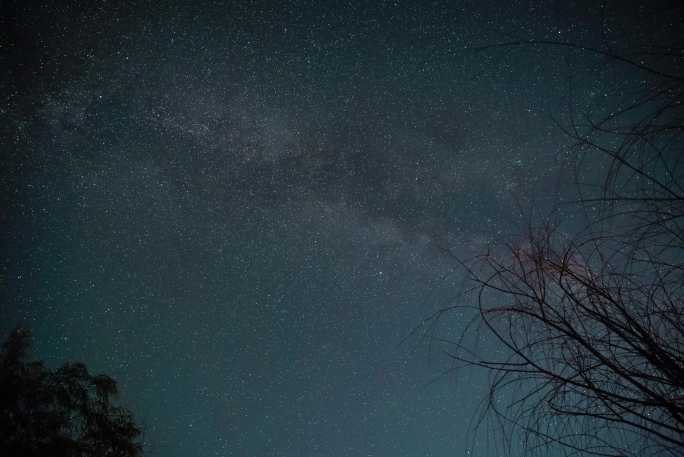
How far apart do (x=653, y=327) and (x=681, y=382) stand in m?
0.30

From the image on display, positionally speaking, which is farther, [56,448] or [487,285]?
[56,448]

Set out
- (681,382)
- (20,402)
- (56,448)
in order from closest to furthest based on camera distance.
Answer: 1. (681,382)
2. (56,448)
3. (20,402)

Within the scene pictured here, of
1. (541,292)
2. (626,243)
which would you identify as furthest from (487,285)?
(626,243)

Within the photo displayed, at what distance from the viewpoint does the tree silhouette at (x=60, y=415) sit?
5492 millimetres

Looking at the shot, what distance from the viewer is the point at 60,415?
6.07m

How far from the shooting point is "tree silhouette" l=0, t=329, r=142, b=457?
549cm

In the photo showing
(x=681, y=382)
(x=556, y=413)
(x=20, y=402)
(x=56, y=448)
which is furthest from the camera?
(x=20, y=402)

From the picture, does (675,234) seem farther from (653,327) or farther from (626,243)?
(653,327)

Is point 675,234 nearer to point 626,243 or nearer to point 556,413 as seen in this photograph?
point 626,243

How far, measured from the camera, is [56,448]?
5.45 metres

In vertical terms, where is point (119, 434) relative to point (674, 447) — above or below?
above

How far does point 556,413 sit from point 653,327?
0.37 meters

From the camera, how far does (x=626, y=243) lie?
109 cm

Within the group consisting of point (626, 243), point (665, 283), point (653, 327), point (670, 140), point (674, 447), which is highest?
point (670, 140)
